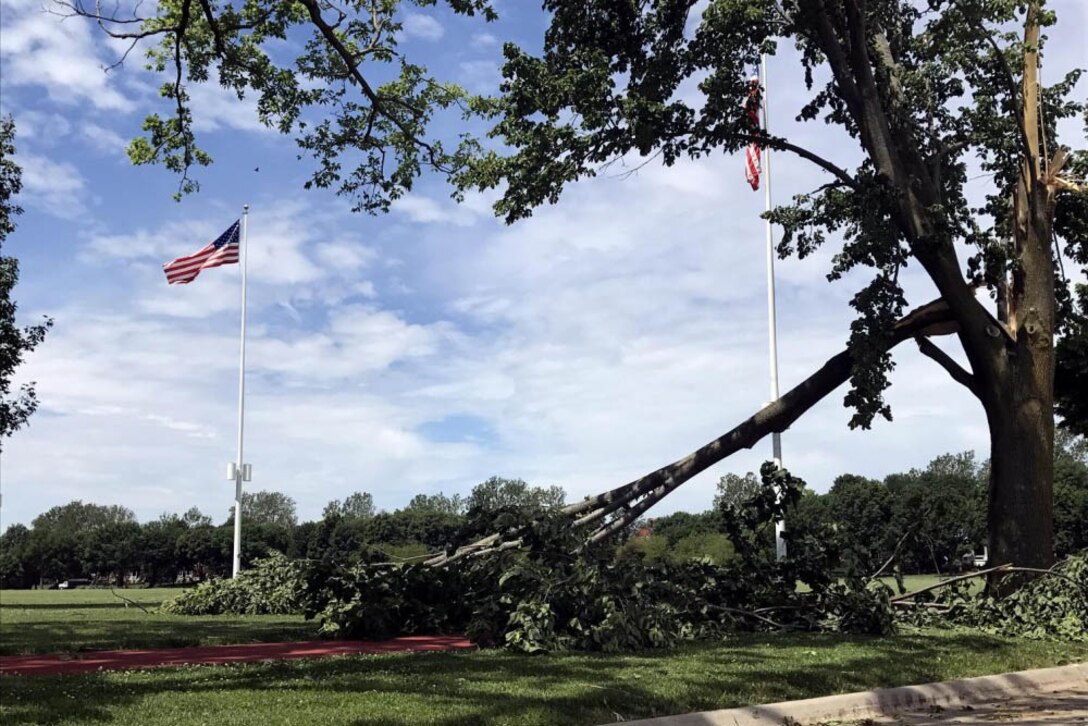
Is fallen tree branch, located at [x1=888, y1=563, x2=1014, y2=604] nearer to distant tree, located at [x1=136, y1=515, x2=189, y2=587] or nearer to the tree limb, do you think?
the tree limb

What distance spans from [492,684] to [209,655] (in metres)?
5.12

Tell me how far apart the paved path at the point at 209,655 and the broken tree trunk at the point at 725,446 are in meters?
2.16

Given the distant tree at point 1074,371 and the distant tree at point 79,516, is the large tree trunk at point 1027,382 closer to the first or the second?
the distant tree at point 1074,371

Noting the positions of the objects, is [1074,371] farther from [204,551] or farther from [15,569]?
[15,569]

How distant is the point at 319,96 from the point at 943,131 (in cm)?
1126

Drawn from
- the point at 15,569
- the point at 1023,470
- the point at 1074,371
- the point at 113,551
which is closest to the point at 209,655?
the point at 1023,470

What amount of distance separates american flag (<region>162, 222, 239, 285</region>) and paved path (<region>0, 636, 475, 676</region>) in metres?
17.0

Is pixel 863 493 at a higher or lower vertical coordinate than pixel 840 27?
lower

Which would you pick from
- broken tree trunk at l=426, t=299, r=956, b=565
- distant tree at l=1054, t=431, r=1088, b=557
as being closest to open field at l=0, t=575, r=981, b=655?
broken tree trunk at l=426, t=299, r=956, b=565

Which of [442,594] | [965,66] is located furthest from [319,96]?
[965,66]

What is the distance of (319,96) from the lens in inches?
636

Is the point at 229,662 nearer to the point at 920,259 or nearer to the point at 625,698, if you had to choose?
the point at 625,698

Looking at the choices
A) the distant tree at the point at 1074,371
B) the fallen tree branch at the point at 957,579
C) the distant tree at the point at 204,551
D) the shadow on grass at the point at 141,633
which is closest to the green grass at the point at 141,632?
the shadow on grass at the point at 141,633

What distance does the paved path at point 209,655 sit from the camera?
1044 centimetres
